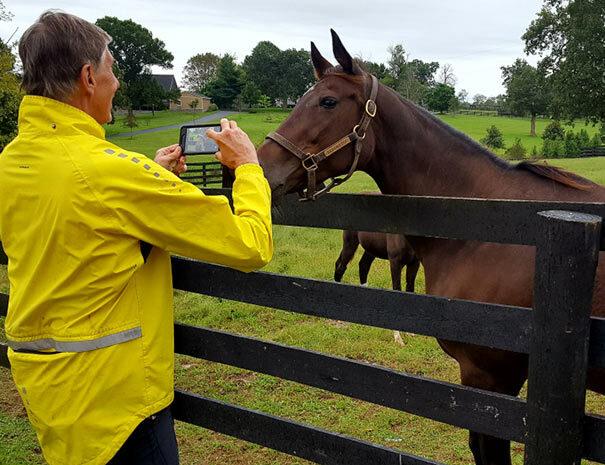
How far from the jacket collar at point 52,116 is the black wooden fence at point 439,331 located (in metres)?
1.18

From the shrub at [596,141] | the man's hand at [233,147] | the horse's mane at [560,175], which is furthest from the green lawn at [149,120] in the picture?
the man's hand at [233,147]

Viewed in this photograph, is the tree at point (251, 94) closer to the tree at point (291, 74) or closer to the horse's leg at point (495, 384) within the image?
the tree at point (291, 74)

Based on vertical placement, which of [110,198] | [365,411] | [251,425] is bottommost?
[365,411]

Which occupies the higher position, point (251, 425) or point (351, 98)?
point (351, 98)

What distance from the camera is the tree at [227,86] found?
256ft

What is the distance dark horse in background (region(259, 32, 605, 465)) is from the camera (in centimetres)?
273

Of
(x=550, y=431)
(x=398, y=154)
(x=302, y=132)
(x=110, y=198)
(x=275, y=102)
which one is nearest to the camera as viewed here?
(x=110, y=198)

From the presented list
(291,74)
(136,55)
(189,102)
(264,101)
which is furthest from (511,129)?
(136,55)

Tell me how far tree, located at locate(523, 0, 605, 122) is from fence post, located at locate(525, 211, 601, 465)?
108ft

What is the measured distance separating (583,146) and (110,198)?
55.9 metres

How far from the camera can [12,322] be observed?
199cm

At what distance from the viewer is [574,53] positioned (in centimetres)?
3078

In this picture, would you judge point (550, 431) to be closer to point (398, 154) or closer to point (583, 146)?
point (398, 154)

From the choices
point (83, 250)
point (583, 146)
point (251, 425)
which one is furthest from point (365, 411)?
point (583, 146)
